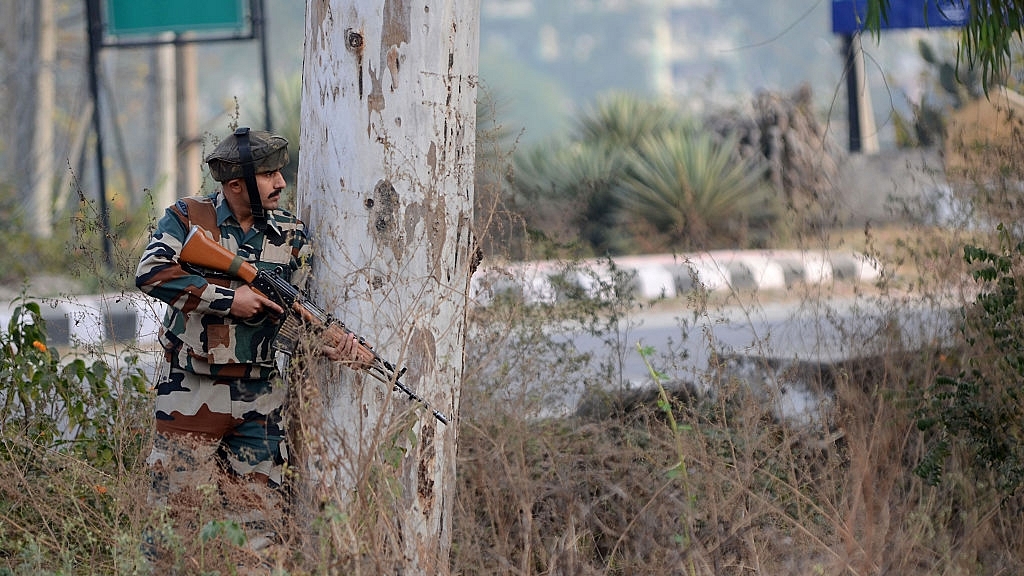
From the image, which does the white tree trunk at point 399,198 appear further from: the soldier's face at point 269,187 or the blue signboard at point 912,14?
the blue signboard at point 912,14

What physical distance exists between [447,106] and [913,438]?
2.04m

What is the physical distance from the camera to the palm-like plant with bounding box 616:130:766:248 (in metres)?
10.9

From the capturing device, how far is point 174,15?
8.38 m

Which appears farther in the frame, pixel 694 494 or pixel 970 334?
pixel 970 334

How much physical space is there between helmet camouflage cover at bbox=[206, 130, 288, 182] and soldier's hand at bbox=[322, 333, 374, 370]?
1.92ft

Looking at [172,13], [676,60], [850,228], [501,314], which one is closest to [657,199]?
[850,228]

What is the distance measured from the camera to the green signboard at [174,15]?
8.31 meters

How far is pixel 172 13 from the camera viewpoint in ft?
27.5

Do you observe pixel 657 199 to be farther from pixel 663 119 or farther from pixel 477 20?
pixel 477 20

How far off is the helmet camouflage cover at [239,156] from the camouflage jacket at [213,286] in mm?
108

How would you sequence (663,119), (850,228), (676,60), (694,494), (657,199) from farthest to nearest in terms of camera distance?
(676,60)
(663,119)
(850,228)
(657,199)
(694,494)

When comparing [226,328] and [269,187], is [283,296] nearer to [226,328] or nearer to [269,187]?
[226,328]

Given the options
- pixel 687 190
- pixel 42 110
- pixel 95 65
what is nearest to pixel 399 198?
pixel 95 65

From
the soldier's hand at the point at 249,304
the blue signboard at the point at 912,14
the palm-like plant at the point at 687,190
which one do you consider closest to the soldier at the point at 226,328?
the soldier's hand at the point at 249,304
